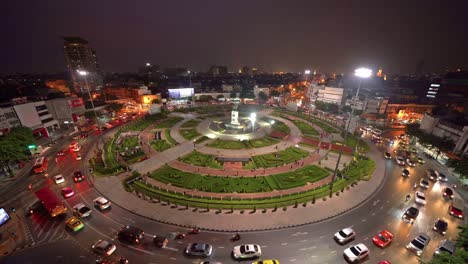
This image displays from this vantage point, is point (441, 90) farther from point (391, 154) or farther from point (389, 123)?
point (391, 154)

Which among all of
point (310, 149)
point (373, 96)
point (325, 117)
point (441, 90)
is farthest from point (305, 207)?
point (441, 90)

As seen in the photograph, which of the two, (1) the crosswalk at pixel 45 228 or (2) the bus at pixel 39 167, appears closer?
(1) the crosswalk at pixel 45 228

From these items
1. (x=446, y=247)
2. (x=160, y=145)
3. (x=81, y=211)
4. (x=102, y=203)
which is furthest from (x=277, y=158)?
(x=81, y=211)

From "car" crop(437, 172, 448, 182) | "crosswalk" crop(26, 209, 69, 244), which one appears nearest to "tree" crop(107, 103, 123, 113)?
"crosswalk" crop(26, 209, 69, 244)

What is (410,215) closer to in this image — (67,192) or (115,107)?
(67,192)

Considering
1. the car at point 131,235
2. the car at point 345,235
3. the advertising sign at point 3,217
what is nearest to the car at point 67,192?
the advertising sign at point 3,217

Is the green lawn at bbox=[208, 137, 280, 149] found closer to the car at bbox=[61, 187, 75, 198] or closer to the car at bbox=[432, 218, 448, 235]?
the car at bbox=[61, 187, 75, 198]

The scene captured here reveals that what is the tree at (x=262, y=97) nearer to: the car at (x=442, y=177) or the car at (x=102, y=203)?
the car at (x=442, y=177)
